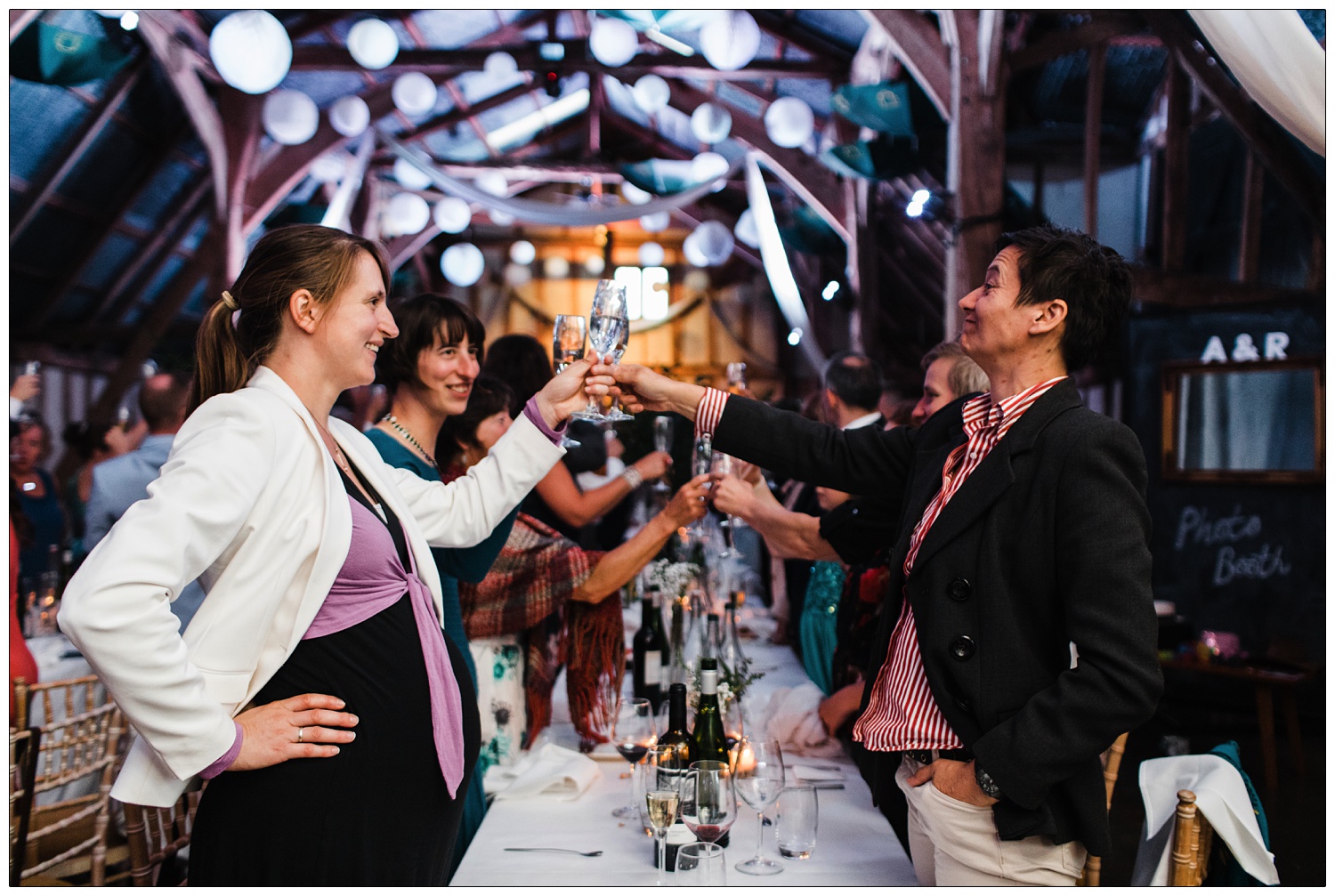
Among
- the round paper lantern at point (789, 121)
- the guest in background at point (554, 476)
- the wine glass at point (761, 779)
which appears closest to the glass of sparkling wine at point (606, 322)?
the wine glass at point (761, 779)

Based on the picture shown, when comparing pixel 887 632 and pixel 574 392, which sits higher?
pixel 574 392

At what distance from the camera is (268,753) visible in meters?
1.26

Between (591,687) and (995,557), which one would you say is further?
(591,687)

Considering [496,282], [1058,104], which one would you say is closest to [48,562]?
[1058,104]

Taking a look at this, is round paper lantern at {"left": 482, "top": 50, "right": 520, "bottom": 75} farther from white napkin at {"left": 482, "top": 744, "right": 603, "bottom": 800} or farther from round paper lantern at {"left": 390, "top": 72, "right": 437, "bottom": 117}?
white napkin at {"left": 482, "top": 744, "right": 603, "bottom": 800}

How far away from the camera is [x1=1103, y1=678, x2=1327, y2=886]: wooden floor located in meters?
3.51

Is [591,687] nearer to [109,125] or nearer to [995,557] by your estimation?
[995,557]

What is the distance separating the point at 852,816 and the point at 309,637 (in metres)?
1.05

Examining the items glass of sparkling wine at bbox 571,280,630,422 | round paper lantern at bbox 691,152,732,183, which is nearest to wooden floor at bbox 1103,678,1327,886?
glass of sparkling wine at bbox 571,280,630,422

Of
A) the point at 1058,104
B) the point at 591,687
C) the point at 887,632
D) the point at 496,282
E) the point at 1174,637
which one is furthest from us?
the point at 496,282

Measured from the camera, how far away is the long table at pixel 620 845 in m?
1.58

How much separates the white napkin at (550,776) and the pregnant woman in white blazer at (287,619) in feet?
1.31

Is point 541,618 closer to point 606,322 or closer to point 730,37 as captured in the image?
point 606,322

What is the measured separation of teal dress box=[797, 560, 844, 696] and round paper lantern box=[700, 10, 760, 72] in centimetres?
325
